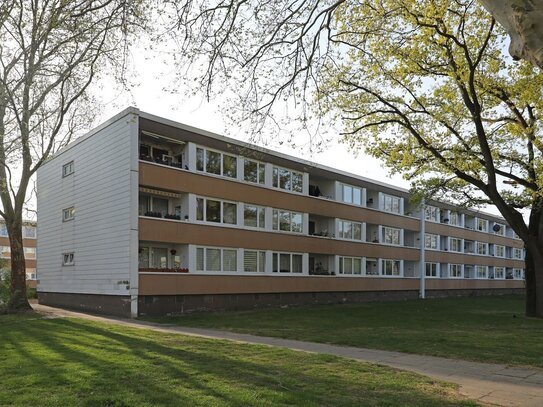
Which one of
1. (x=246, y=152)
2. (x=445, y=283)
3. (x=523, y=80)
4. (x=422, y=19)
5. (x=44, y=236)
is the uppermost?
(x=422, y=19)

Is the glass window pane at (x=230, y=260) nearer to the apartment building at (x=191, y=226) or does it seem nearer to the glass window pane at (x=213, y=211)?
the apartment building at (x=191, y=226)

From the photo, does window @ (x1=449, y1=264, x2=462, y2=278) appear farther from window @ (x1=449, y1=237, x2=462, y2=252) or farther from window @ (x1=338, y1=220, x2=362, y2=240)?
window @ (x1=338, y1=220, x2=362, y2=240)

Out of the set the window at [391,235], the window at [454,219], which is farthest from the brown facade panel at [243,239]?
the window at [454,219]

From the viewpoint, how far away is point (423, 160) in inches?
926

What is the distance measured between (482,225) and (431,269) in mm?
15051

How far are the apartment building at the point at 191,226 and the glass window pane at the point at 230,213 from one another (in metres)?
0.08

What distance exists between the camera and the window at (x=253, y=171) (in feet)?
99.4

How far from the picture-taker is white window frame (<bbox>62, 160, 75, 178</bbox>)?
30562mm

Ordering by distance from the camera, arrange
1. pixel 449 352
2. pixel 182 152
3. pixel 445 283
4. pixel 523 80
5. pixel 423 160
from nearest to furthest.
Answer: pixel 449 352 → pixel 523 80 → pixel 423 160 → pixel 182 152 → pixel 445 283

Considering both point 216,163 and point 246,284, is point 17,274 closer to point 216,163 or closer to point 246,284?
point 216,163

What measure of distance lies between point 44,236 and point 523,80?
2813 centimetres

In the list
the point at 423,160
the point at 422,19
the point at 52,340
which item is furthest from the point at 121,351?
the point at 423,160

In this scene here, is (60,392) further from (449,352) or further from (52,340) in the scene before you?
(449,352)

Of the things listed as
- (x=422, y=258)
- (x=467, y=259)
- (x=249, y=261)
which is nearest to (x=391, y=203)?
(x=422, y=258)
